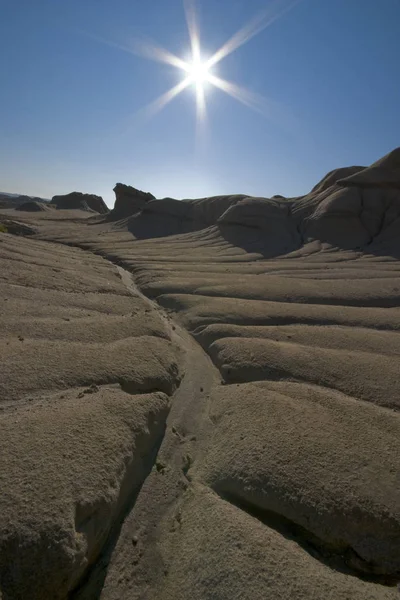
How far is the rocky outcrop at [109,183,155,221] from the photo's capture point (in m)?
34.1

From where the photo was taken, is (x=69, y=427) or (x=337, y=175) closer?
(x=69, y=427)

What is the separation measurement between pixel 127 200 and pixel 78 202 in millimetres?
20581

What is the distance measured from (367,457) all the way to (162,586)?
2364mm

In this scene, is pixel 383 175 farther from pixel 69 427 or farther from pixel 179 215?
pixel 69 427

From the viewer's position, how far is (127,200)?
35125 mm

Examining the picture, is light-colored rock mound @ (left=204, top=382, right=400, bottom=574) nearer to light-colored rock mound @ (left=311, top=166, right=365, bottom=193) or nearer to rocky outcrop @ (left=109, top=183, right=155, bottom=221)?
light-colored rock mound @ (left=311, top=166, right=365, bottom=193)

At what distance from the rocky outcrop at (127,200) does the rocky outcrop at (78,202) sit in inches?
658

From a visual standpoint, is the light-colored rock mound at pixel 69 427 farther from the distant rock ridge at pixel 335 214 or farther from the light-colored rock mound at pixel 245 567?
the distant rock ridge at pixel 335 214

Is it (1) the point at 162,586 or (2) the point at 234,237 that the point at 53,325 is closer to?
→ (1) the point at 162,586

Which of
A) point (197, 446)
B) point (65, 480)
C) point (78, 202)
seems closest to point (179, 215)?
point (197, 446)

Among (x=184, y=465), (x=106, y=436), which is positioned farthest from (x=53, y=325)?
(x=184, y=465)

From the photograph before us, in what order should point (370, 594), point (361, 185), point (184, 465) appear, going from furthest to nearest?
point (361, 185), point (184, 465), point (370, 594)

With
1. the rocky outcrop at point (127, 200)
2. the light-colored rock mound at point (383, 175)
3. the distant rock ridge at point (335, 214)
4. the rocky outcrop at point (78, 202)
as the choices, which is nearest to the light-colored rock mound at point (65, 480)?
the distant rock ridge at point (335, 214)

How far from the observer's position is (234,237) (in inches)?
798
